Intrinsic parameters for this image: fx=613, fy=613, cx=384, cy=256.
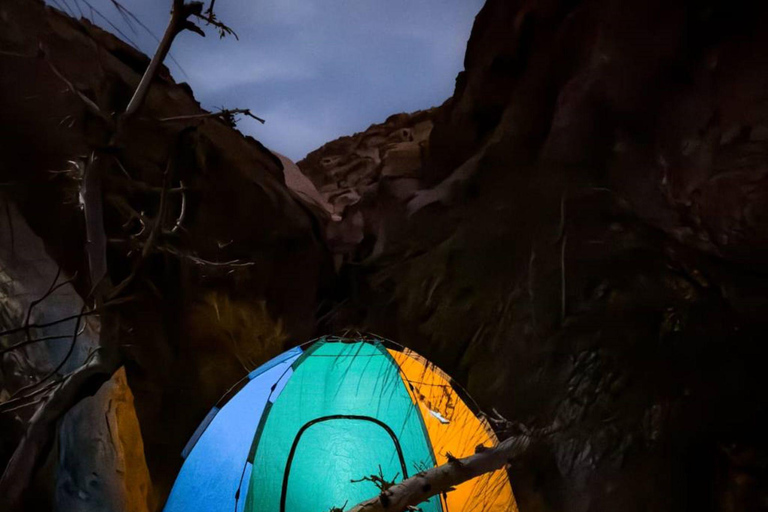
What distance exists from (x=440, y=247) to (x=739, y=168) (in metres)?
1.98

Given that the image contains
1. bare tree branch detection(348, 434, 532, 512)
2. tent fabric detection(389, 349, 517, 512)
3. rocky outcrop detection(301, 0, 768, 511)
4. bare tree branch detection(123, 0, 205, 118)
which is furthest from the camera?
rocky outcrop detection(301, 0, 768, 511)

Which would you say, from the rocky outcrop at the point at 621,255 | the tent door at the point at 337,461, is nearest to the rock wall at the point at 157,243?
the tent door at the point at 337,461

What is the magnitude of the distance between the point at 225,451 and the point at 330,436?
0.55 meters

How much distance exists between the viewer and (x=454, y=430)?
317 centimetres

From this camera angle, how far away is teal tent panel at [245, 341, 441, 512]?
297 centimetres

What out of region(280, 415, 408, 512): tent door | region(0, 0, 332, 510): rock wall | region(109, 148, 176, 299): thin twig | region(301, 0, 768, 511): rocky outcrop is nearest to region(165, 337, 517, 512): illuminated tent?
region(280, 415, 408, 512): tent door

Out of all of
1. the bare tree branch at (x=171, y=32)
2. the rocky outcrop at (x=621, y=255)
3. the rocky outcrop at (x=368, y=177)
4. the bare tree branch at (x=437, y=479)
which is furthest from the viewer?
the rocky outcrop at (x=368, y=177)

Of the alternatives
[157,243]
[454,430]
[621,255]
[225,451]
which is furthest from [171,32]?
[621,255]

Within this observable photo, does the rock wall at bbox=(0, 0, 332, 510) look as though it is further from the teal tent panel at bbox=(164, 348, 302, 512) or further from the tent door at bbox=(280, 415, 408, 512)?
the tent door at bbox=(280, 415, 408, 512)

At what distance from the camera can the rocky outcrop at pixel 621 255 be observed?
3.40 metres

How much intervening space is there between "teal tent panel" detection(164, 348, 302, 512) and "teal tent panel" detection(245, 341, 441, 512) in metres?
0.09

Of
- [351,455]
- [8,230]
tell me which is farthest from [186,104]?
[351,455]

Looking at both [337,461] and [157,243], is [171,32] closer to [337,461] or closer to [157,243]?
[157,243]

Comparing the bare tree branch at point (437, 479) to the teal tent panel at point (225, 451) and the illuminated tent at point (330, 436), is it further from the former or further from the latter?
the teal tent panel at point (225, 451)
